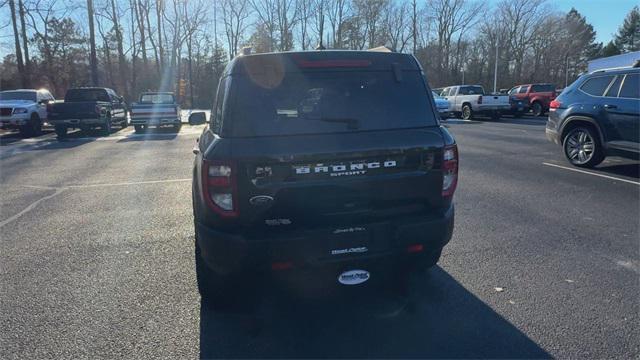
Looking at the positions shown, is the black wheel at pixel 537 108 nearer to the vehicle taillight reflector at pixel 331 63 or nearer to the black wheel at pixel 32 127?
the black wheel at pixel 32 127

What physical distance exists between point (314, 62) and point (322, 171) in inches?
32.5

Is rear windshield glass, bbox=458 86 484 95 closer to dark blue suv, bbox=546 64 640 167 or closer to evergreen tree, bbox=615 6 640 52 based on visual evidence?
dark blue suv, bbox=546 64 640 167

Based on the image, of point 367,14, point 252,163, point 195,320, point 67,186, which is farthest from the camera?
point 367,14

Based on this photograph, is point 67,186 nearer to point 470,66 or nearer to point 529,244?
point 529,244

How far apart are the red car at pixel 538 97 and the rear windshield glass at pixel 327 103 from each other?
23.8 metres

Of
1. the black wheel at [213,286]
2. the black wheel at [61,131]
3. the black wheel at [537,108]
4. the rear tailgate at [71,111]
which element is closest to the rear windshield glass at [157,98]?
the rear tailgate at [71,111]

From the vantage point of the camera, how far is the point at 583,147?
862cm

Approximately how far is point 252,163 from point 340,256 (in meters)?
0.83

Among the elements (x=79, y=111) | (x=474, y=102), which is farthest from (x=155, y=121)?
(x=474, y=102)

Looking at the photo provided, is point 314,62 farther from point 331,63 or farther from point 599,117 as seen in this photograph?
point 599,117

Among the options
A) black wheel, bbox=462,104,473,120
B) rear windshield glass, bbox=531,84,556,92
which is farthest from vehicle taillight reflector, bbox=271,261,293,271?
rear windshield glass, bbox=531,84,556,92

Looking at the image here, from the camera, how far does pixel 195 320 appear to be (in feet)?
10.8

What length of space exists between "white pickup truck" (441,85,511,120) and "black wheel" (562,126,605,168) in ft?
48.3

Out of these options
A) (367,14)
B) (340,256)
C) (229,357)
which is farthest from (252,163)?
(367,14)
